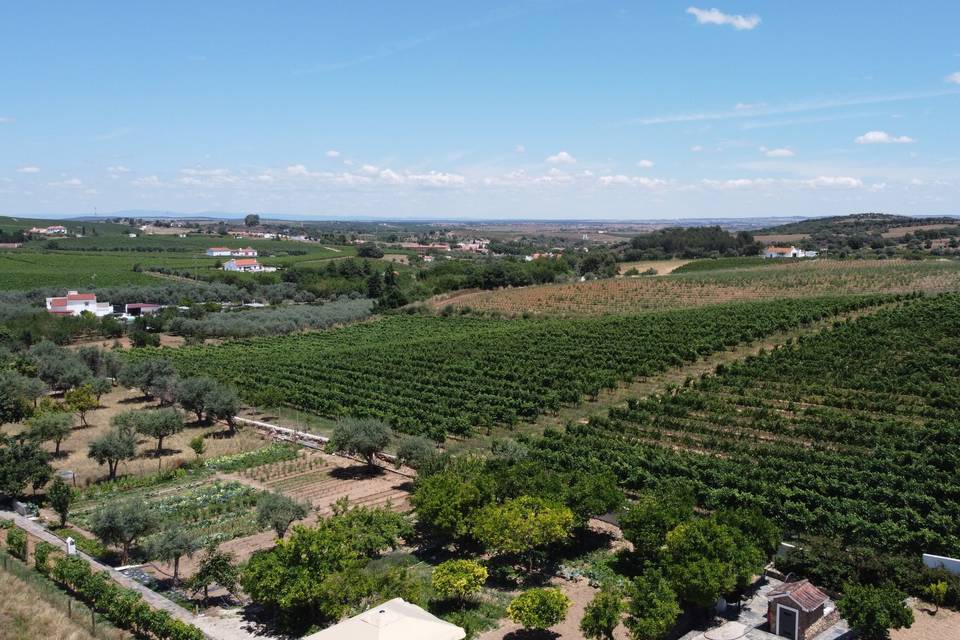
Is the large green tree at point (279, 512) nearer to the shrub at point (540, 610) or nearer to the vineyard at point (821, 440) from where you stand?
the shrub at point (540, 610)

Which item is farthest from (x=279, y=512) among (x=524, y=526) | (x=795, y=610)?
(x=795, y=610)

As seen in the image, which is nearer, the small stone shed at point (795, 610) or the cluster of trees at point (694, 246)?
the small stone shed at point (795, 610)

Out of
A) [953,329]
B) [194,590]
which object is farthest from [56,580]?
[953,329]

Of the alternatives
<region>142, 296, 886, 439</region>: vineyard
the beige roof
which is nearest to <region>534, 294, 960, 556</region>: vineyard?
<region>142, 296, 886, 439</region>: vineyard

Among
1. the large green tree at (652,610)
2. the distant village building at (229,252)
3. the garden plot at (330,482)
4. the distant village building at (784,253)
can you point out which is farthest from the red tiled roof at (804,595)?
the distant village building at (229,252)

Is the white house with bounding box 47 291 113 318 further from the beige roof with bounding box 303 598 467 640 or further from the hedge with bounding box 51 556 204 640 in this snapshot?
the beige roof with bounding box 303 598 467 640

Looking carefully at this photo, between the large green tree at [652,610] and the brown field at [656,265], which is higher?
the brown field at [656,265]

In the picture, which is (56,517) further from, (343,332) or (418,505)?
(343,332)
